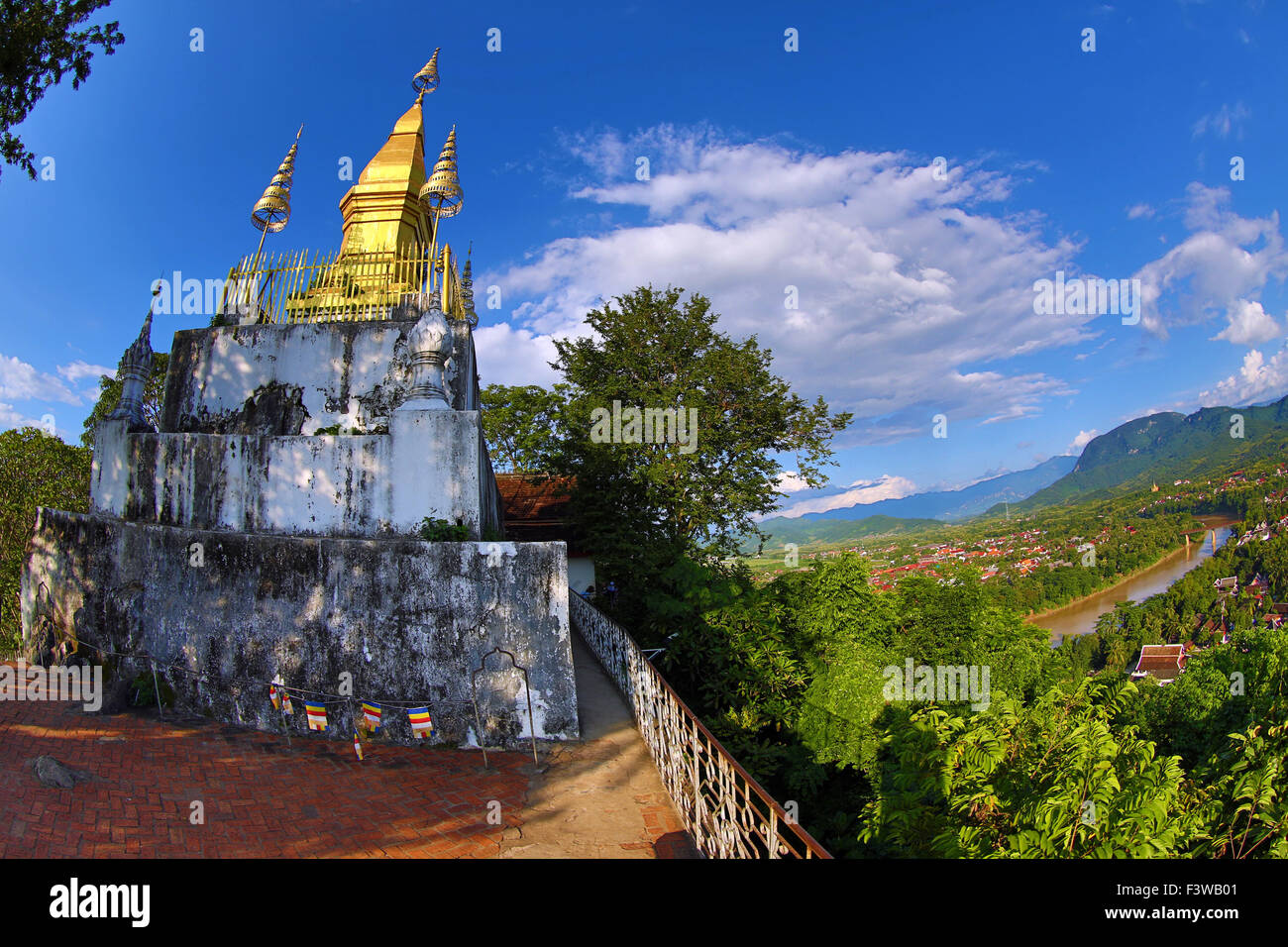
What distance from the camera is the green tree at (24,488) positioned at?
15523 millimetres

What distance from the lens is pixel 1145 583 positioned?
7369 cm

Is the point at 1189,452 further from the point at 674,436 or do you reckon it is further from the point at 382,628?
the point at 382,628

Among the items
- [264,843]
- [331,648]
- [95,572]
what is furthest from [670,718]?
[95,572]

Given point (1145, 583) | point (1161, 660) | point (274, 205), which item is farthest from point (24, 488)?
point (1145, 583)

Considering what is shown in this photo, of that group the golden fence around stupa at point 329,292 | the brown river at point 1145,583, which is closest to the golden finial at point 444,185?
the golden fence around stupa at point 329,292

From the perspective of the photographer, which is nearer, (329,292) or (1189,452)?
(329,292)

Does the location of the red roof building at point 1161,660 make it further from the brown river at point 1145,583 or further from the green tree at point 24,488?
the green tree at point 24,488

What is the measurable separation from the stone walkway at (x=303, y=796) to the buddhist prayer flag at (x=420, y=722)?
183 millimetres

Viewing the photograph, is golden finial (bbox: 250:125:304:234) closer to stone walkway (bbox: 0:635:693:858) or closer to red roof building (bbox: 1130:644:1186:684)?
stone walkway (bbox: 0:635:693:858)

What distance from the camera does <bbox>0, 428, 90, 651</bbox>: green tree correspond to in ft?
50.9

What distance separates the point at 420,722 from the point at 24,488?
16952mm

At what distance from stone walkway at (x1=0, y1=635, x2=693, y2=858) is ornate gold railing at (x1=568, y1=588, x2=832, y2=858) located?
0.23 metres

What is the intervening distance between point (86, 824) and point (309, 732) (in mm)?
2407

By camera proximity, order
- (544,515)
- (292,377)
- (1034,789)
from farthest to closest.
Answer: (544,515)
(292,377)
(1034,789)
